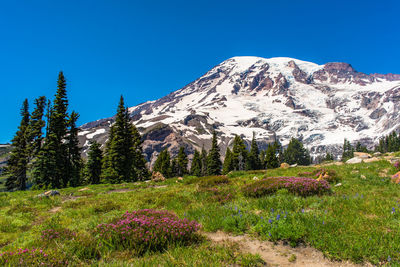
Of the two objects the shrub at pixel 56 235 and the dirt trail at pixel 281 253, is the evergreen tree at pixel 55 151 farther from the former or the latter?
the dirt trail at pixel 281 253

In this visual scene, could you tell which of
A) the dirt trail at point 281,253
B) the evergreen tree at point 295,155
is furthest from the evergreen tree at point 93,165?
the evergreen tree at point 295,155

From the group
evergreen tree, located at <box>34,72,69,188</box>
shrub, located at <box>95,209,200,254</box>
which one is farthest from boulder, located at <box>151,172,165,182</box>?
shrub, located at <box>95,209,200,254</box>

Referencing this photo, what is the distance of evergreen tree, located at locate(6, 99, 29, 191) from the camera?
38938 millimetres

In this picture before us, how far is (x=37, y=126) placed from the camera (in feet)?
128

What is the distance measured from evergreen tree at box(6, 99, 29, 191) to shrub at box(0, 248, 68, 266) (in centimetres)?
4218

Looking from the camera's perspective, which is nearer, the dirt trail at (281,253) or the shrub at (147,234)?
the dirt trail at (281,253)

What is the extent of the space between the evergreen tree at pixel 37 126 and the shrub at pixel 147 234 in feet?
129

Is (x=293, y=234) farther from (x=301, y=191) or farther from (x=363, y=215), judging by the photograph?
(x=301, y=191)

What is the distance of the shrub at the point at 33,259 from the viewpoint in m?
4.04

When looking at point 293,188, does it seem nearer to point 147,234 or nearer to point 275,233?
point 275,233

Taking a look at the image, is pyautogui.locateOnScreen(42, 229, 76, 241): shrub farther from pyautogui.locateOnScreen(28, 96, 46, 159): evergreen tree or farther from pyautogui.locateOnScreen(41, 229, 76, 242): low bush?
pyautogui.locateOnScreen(28, 96, 46, 159): evergreen tree

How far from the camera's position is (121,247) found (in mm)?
5105

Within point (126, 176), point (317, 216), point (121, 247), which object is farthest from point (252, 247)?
point (126, 176)

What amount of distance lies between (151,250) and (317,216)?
14.7ft
